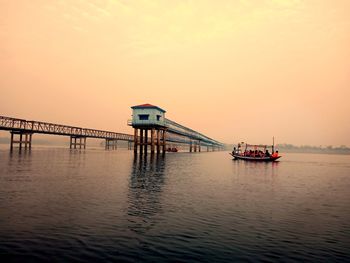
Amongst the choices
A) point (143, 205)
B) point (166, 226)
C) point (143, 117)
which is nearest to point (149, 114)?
point (143, 117)

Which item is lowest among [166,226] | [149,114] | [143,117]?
[166,226]

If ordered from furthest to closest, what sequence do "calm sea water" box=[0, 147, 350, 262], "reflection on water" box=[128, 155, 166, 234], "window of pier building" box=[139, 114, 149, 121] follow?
1. "window of pier building" box=[139, 114, 149, 121]
2. "reflection on water" box=[128, 155, 166, 234]
3. "calm sea water" box=[0, 147, 350, 262]

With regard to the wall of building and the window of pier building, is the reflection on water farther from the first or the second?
the window of pier building

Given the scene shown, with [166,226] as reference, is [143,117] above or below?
above

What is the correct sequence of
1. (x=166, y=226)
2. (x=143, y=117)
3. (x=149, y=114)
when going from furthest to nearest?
(x=143, y=117) → (x=149, y=114) → (x=166, y=226)

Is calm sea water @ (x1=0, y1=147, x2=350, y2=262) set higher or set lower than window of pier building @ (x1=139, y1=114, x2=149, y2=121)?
lower

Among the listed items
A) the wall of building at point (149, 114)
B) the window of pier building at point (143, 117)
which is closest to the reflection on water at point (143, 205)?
the wall of building at point (149, 114)

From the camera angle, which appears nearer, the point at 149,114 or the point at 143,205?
the point at 143,205

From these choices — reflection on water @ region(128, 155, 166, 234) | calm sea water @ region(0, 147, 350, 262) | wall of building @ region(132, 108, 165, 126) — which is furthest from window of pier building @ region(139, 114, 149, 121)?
calm sea water @ region(0, 147, 350, 262)

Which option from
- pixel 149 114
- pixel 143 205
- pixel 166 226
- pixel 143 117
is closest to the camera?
pixel 166 226

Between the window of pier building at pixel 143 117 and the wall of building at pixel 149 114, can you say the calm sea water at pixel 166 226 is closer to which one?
the wall of building at pixel 149 114

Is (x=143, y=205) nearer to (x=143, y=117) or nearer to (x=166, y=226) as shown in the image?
(x=166, y=226)

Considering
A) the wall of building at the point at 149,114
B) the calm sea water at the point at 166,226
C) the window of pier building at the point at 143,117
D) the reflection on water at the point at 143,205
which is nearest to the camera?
the calm sea water at the point at 166,226

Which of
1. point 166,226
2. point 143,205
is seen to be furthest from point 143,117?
point 166,226
